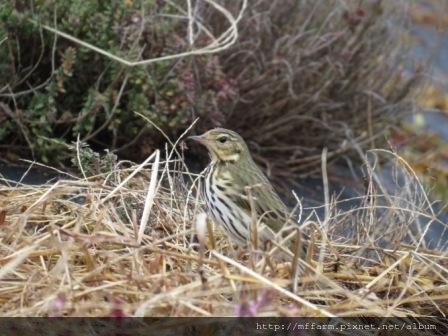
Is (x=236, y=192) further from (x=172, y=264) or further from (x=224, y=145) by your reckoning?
(x=172, y=264)

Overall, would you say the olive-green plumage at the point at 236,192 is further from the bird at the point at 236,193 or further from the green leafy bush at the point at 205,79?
the green leafy bush at the point at 205,79

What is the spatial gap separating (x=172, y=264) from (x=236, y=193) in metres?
0.47

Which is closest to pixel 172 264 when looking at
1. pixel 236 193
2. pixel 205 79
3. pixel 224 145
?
pixel 236 193

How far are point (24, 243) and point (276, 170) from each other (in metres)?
3.28

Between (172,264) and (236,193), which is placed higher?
(236,193)

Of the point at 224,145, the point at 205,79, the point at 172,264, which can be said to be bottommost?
the point at 172,264

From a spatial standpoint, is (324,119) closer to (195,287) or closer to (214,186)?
(214,186)

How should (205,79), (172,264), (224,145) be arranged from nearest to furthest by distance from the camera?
(172,264) < (224,145) < (205,79)

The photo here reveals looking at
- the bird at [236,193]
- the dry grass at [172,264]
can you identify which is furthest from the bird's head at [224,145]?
the dry grass at [172,264]

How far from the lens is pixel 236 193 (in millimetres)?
4551

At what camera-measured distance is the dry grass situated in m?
3.74

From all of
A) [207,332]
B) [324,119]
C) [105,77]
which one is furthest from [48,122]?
[207,332]

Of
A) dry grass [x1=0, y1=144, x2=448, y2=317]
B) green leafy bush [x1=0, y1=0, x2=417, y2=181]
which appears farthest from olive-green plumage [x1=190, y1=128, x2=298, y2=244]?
green leafy bush [x1=0, y1=0, x2=417, y2=181]

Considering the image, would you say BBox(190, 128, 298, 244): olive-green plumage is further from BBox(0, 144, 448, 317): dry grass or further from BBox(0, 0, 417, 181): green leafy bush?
BBox(0, 0, 417, 181): green leafy bush
